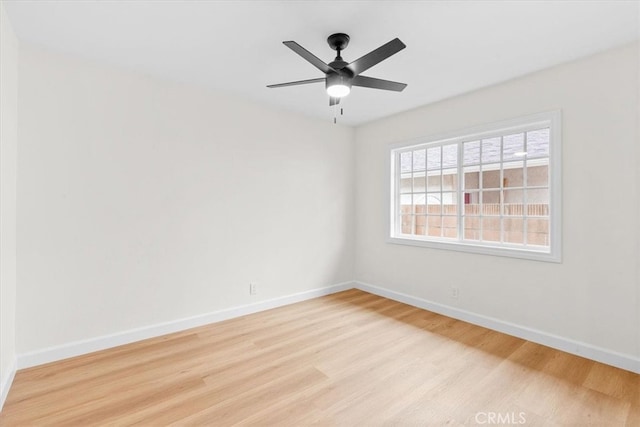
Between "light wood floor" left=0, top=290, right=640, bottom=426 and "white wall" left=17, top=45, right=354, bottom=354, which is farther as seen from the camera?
"white wall" left=17, top=45, right=354, bottom=354

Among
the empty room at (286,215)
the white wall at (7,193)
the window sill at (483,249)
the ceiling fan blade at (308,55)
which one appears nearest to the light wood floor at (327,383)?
the empty room at (286,215)

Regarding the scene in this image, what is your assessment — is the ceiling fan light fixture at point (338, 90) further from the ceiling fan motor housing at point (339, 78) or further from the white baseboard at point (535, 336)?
the white baseboard at point (535, 336)

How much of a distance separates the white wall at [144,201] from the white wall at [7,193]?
0.34 feet

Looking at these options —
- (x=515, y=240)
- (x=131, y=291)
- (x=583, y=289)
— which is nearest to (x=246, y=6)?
(x=131, y=291)

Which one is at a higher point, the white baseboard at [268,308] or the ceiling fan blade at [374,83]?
the ceiling fan blade at [374,83]

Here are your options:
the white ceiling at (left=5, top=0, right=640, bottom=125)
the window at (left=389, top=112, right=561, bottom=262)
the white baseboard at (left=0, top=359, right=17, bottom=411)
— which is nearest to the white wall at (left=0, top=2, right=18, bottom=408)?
the white baseboard at (left=0, top=359, right=17, bottom=411)

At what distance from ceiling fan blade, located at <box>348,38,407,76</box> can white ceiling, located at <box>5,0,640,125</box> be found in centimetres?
28

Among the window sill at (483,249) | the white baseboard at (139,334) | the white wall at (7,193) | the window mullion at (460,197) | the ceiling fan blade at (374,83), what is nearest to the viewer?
the white wall at (7,193)

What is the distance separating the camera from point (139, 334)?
2.82 meters

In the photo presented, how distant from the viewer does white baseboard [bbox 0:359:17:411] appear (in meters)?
1.91

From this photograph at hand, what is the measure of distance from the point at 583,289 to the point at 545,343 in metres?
0.61

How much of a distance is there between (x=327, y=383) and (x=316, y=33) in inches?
101

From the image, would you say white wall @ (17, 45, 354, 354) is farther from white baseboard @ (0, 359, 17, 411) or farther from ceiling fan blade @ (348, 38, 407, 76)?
ceiling fan blade @ (348, 38, 407, 76)

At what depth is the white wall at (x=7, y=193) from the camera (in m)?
1.96
